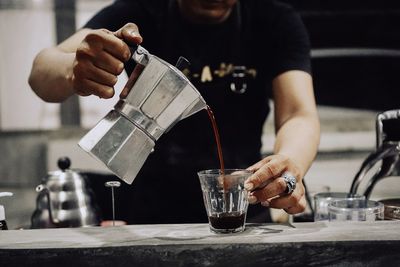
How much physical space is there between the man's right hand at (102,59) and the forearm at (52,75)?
0.39 metres

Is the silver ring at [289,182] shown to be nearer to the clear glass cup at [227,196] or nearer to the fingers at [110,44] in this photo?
the clear glass cup at [227,196]

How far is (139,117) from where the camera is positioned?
1.16m

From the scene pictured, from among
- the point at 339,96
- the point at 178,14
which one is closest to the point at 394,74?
the point at 339,96

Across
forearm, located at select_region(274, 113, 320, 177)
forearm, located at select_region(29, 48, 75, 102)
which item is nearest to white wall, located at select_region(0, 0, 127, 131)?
forearm, located at select_region(29, 48, 75, 102)

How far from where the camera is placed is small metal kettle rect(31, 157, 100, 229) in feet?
5.47

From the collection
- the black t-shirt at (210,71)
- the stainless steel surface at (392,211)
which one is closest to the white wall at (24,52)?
the black t-shirt at (210,71)

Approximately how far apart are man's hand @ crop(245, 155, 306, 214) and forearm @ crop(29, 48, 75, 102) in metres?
0.68

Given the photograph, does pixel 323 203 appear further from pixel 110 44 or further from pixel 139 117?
pixel 110 44

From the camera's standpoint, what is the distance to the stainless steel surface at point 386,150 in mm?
1631

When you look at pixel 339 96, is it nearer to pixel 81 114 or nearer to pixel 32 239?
pixel 81 114

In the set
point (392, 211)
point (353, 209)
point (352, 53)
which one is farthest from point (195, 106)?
point (352, 53)

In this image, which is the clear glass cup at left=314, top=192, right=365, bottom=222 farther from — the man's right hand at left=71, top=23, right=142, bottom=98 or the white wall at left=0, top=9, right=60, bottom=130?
the white wall at left=0, top=9, right=60, bottom=130

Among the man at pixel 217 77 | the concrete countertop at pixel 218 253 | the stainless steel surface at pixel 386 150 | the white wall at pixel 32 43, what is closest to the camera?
the concrete countertop at pixel 218 253

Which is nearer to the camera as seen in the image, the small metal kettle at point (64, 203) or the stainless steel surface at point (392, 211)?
the stainless steel surface at point (392, 211)
